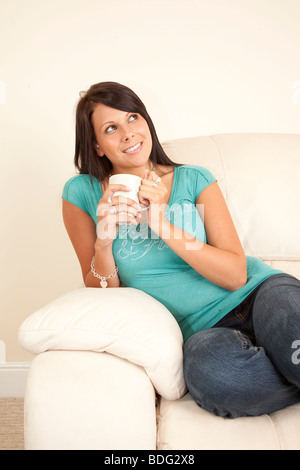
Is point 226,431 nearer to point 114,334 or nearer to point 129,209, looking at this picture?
point 114,334

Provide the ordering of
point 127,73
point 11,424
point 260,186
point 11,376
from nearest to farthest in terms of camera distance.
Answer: point 260,186 → point 11,424 → point 127,73 → point 11,376

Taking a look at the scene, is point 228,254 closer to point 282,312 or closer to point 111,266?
point 282,312

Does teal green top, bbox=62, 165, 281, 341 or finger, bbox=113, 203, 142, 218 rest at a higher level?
finger, bbox=113, 203, 142, 218

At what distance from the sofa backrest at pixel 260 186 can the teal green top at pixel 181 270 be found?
0.19 meters

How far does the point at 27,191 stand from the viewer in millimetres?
2062

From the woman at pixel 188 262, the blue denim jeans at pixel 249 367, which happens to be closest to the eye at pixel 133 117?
the woman at pixel 188 262

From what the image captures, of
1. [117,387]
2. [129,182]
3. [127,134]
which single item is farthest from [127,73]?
[117,387]

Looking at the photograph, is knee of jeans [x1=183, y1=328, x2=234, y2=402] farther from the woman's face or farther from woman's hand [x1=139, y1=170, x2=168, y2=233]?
the woman's face

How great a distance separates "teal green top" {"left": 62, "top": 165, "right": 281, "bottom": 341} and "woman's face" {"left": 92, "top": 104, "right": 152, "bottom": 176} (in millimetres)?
141

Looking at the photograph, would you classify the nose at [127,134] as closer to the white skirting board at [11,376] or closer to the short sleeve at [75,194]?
the short sleeve at [75,194]

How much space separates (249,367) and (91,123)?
2.86 ft

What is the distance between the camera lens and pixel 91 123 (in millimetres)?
1467

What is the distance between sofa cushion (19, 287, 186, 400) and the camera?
40.6 inches

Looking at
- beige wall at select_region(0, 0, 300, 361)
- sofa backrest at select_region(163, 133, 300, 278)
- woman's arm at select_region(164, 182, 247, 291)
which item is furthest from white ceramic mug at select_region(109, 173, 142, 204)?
beige wall at select_region(0, 0, 300, 361)
